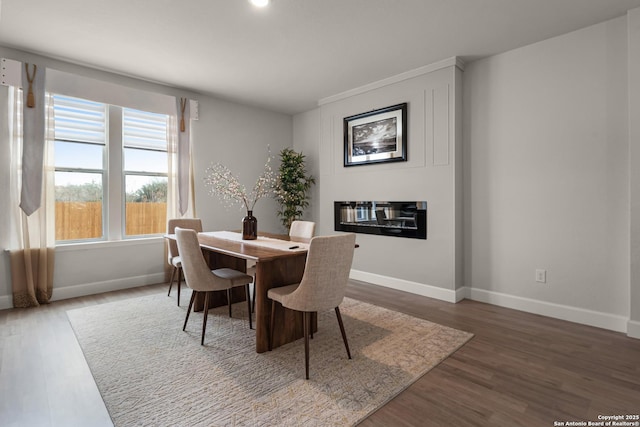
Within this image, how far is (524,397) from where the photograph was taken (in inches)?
73.1

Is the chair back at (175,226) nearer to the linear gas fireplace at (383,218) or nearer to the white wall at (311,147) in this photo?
the linear gas fireplace at (383,218)

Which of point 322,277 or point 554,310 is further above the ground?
point 322,277

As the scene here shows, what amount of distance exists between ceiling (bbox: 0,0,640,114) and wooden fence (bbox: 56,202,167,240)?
166cm

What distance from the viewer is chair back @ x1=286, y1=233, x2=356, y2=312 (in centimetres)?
203

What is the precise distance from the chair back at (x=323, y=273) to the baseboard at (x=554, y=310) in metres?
2.21

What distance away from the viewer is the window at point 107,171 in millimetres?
3752

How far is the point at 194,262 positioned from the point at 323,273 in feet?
3.56

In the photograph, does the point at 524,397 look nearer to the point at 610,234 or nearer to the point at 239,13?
the point at 610,234

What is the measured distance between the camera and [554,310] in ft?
10.3

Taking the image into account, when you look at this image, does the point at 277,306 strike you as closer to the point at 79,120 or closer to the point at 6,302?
the point at 6,302

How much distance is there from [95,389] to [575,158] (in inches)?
164

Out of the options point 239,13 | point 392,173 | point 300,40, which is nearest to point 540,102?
point 392,173

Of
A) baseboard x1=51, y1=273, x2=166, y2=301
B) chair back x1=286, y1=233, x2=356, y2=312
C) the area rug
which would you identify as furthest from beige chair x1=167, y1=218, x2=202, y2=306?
chair back x1=286, y1=233, x2=356, y2=312

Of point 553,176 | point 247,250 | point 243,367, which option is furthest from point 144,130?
point 553,176
